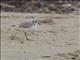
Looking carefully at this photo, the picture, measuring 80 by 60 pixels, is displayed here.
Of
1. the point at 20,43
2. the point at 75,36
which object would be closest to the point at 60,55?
the point at 20,43

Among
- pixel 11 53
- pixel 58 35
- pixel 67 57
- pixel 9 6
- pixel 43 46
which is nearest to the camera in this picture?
pixel 67 57

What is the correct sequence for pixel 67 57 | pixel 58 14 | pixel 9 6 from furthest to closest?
1. pixel 9 6
2. pixel 58 14
3. pixel 67 57

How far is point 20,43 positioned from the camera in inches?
432

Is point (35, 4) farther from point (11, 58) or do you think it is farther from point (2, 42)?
point (11, 58)

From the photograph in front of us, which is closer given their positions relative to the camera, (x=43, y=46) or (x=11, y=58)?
(x=11, y=58)

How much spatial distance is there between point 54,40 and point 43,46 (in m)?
A: 0.97

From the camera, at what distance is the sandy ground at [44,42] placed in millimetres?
9297

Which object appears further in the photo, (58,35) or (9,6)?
(9,6)

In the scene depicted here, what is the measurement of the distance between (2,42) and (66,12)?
7.08 metres

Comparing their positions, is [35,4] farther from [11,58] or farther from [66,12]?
[11,58]

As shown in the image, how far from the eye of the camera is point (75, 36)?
39.5ft

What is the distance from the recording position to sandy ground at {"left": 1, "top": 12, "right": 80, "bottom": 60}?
9.30 meters

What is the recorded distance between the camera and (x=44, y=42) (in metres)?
11.1

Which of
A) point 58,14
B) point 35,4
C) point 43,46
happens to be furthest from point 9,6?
point 43,46
